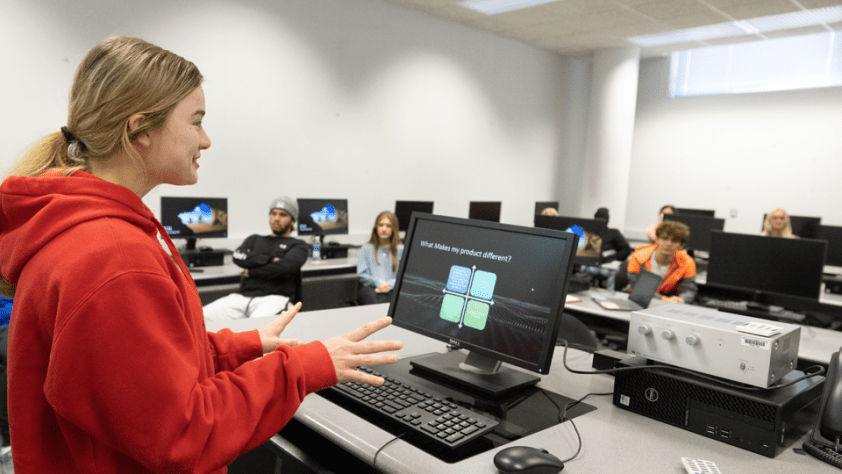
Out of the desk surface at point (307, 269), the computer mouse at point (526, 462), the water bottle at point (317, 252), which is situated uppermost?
the computer mouse at point (526, 462)

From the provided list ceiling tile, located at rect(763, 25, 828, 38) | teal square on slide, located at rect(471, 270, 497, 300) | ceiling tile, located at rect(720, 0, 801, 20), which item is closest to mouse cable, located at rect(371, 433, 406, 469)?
teal square on slide, located at rect(471, 270, 497, 300)

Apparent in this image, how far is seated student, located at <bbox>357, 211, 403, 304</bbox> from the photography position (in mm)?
4223

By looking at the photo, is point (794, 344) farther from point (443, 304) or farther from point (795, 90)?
point (795, 90)

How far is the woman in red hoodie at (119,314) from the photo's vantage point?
648 mm

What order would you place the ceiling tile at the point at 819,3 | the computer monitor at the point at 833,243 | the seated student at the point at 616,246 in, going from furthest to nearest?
1. the seated student at the point at 616,246
2. the ceiling tile at the point at 819,3
3. the computer monitor at the point at 833,243

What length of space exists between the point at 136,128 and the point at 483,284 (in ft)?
3.01

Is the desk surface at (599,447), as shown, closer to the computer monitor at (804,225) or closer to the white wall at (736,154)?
the computer monitor at (804,225)

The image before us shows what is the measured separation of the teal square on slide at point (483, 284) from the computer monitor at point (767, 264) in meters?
2.38

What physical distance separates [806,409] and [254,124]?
4608 mm

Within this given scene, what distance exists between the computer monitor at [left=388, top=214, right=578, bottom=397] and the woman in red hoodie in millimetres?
518

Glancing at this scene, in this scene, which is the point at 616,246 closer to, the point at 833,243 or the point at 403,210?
the point at 833,243

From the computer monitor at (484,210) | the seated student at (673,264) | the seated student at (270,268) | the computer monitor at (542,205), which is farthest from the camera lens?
the computer monitor at (542,205)

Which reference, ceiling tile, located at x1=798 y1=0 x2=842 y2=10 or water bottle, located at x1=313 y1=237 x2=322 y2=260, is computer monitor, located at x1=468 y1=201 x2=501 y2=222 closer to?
water bottle, located at x1=313 y1=237 x2=322 y2=260

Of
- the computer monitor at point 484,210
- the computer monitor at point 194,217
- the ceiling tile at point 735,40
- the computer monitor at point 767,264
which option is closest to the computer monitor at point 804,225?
the ceiling tile at point 735,40
